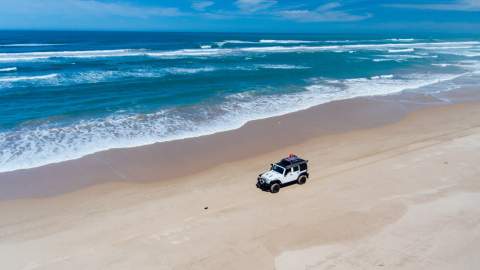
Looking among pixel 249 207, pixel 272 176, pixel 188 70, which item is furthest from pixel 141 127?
pixel 188 70

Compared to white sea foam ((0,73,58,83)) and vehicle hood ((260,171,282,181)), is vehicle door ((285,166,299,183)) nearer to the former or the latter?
vehicle hood ((260,171,282,181))

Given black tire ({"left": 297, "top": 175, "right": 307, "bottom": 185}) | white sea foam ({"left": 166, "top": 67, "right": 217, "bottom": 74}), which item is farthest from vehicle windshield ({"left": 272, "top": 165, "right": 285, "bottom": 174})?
white sea foam ({"left": 166, "top": 67, "right": 217, "bottom": 74})

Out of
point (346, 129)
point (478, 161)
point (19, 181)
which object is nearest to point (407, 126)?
point (346, 129)

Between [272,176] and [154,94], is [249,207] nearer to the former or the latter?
[272,176]

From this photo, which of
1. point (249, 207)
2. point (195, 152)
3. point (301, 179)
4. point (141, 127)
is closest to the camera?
point (249, 207)

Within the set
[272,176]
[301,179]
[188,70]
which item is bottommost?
[301,179]

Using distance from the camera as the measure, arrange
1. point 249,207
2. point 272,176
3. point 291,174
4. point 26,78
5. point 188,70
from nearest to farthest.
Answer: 1. point 249,207
2. point 272,176
3. point 291,174
4. point 26,78
5. point 188,70

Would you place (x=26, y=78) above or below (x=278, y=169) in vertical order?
above
